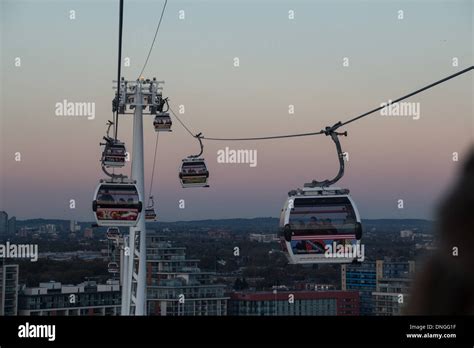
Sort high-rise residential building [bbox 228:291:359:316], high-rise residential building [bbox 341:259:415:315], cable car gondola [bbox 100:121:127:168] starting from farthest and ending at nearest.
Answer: high-rise residential building [bbox 341:259:415:315] → high-rise residential building [bbox 228:291:359:316] → cable car gondola [bbox 100:121:127:168]

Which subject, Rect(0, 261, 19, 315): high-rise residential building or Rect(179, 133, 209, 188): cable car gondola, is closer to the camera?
Rect(179, 133, 209, 188): cable car gondola

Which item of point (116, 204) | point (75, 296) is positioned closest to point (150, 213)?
point (75, 296)

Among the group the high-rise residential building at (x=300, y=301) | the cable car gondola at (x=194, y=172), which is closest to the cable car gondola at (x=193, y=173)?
the cable car gondola at (x=194, y=172)

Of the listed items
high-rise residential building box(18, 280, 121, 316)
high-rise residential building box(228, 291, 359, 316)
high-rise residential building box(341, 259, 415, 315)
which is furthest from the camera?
high-rise residential building box(18, 280, 121, 316)

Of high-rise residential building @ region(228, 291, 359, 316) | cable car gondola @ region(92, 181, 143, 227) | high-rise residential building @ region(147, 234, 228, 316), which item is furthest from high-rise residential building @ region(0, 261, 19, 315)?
cable car gondola @ region(92, 181, 143, 227)

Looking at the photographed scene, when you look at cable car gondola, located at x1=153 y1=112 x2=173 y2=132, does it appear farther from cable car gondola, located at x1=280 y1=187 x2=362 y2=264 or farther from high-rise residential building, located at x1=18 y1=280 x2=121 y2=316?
cable car gondola, located at x1=280 y1=187 x2=362 y2=264

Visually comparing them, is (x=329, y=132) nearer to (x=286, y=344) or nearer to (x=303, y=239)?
(x=303, y=239)
